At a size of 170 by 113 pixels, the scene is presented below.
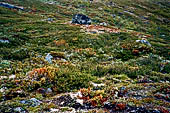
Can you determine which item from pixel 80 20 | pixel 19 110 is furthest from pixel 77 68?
pixel 80 20

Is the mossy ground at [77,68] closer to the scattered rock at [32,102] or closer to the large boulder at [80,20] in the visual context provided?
the scattered rock at [32,102]

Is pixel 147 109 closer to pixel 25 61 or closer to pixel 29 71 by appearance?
pixel 29 71

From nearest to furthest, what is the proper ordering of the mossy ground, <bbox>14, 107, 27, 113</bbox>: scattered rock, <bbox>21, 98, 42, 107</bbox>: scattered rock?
<bbox>14, 107, 27, 113</bbox>: scattered rock, <bbox>21, 98, 42, 107</bbox>: scattered rock, the mossy ground

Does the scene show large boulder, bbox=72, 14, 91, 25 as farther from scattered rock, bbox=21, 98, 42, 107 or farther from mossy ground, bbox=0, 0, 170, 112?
scattered rock, bbox=21, 98, 42, 107

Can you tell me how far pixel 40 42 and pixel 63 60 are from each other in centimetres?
833

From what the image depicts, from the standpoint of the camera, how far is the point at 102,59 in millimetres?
21438

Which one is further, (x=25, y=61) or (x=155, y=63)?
(x=155, y=63)

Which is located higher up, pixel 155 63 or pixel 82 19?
pixel 82 19

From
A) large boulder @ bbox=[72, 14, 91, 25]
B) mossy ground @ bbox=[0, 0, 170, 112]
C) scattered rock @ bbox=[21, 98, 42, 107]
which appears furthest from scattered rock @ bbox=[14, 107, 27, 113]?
large boulder @ bbox=[72, 14, 91, 25]

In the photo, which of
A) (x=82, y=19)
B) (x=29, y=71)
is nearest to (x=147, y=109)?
(x=29, y=71)

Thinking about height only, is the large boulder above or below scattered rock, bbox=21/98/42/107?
above

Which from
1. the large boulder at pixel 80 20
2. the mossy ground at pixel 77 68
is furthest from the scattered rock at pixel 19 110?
the large boulder at pixel 80 20

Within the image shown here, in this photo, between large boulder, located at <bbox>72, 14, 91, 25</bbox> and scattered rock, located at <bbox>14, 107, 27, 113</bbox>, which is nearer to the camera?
scattered rock, located at <bbox>14, 107, 27, 113</bbox>

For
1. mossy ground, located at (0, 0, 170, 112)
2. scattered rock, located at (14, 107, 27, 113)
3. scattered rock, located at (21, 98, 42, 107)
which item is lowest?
scattered rock, located at (21, 98, 42, 107)
